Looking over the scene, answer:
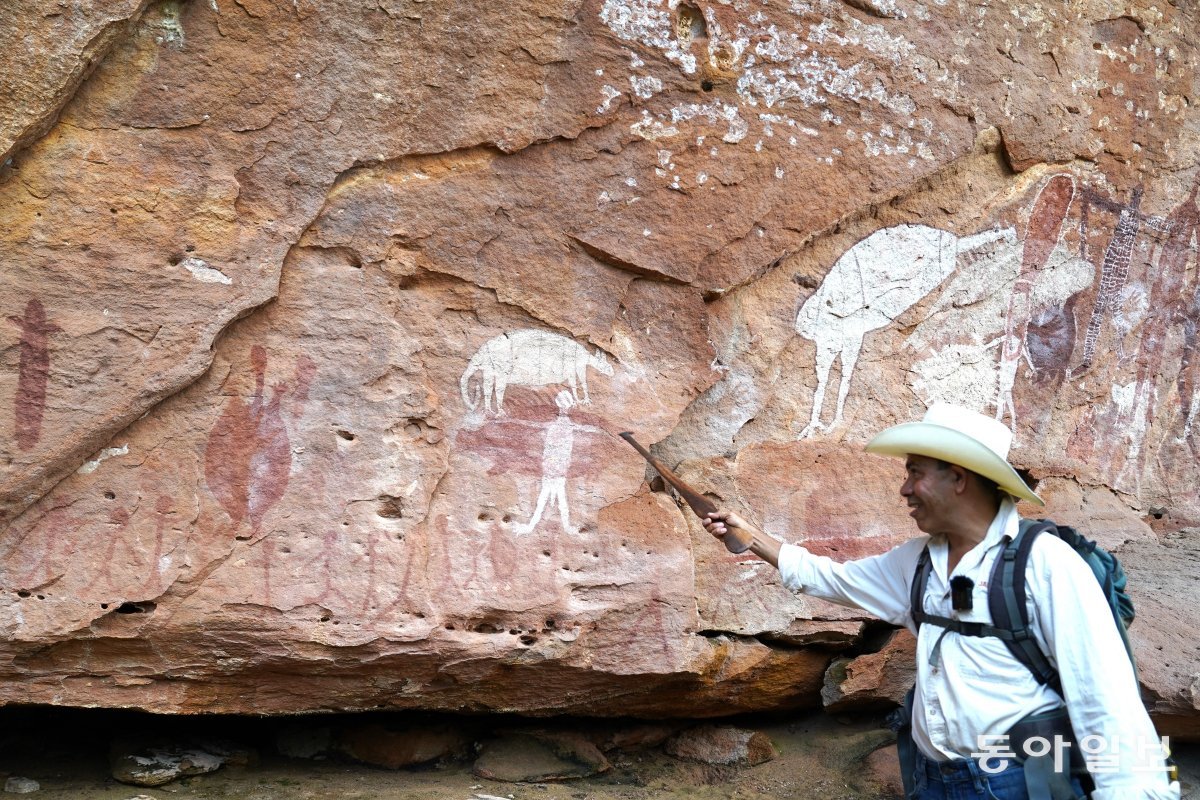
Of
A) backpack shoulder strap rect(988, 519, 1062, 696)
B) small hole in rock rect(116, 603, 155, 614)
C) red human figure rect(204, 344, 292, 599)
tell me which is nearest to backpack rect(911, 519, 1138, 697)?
backpack shoulder strap rect(988, 519, 1062, 696)

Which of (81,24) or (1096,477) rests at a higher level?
(81,24)

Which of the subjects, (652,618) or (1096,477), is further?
(1096,477)

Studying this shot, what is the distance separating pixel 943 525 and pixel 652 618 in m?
1.54

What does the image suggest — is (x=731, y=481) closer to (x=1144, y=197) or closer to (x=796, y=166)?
(x=796, y=166)

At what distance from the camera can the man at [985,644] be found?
212 cm

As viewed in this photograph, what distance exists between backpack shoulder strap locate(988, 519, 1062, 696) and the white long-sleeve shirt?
0.01m

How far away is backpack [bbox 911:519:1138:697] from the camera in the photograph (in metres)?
2.26

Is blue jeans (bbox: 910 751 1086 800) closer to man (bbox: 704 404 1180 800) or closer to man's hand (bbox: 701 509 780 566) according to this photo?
man (bbox: 704 404 1180 800)

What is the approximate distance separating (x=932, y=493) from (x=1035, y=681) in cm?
47

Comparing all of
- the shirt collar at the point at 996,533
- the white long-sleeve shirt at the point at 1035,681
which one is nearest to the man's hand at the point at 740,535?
the white long-sleeve shirt at the point at 1035,681

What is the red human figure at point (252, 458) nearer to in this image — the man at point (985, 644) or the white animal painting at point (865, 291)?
the man at point (985, 644)

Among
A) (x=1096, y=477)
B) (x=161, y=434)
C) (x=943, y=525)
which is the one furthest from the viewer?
(x=1096, y=477)

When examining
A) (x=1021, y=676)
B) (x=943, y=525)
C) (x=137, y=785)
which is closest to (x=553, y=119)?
(x=943, y=525)

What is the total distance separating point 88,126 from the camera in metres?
3.33
